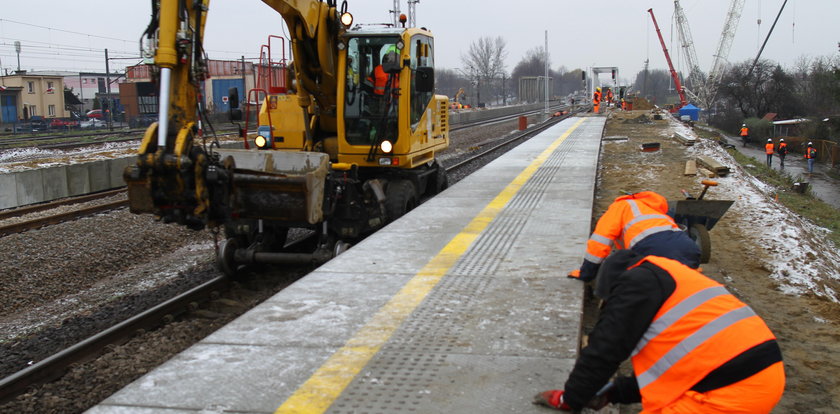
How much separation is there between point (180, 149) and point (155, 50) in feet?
3.14

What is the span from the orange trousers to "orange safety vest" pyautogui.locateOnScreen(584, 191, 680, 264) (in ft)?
4.54

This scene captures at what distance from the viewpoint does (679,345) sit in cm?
292

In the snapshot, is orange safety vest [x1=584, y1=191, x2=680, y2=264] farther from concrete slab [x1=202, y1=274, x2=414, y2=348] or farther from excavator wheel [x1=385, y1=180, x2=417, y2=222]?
excavator wheel [x1=385, y1=180, x2=417, y2=222]

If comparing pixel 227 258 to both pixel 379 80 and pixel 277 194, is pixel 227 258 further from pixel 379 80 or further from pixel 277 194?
pixel 379 80

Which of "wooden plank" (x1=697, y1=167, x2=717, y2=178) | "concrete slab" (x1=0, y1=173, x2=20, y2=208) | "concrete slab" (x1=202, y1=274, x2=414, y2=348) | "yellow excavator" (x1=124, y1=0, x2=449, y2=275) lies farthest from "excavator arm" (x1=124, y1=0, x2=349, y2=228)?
"wooden plank" (x1=697, y1=167, x2=717, y2=178)

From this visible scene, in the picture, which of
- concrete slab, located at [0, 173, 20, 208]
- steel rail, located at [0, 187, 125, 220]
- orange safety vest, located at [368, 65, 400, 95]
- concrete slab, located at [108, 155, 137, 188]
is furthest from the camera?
concrete slab, located at [108, 155, 137, 188]

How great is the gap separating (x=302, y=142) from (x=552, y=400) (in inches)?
272

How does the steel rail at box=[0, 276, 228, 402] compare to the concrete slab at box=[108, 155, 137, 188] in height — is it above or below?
below

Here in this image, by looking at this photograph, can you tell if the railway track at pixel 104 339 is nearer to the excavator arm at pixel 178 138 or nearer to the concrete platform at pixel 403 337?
the excavator arm at pixel 178 138

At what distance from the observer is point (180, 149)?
5.88 m

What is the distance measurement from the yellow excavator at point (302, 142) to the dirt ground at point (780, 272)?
411 centimetres

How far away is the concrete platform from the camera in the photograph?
3629mm

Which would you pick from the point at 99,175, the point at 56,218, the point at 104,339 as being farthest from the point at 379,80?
the point at 99,175

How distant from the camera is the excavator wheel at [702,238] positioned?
26.2ft
